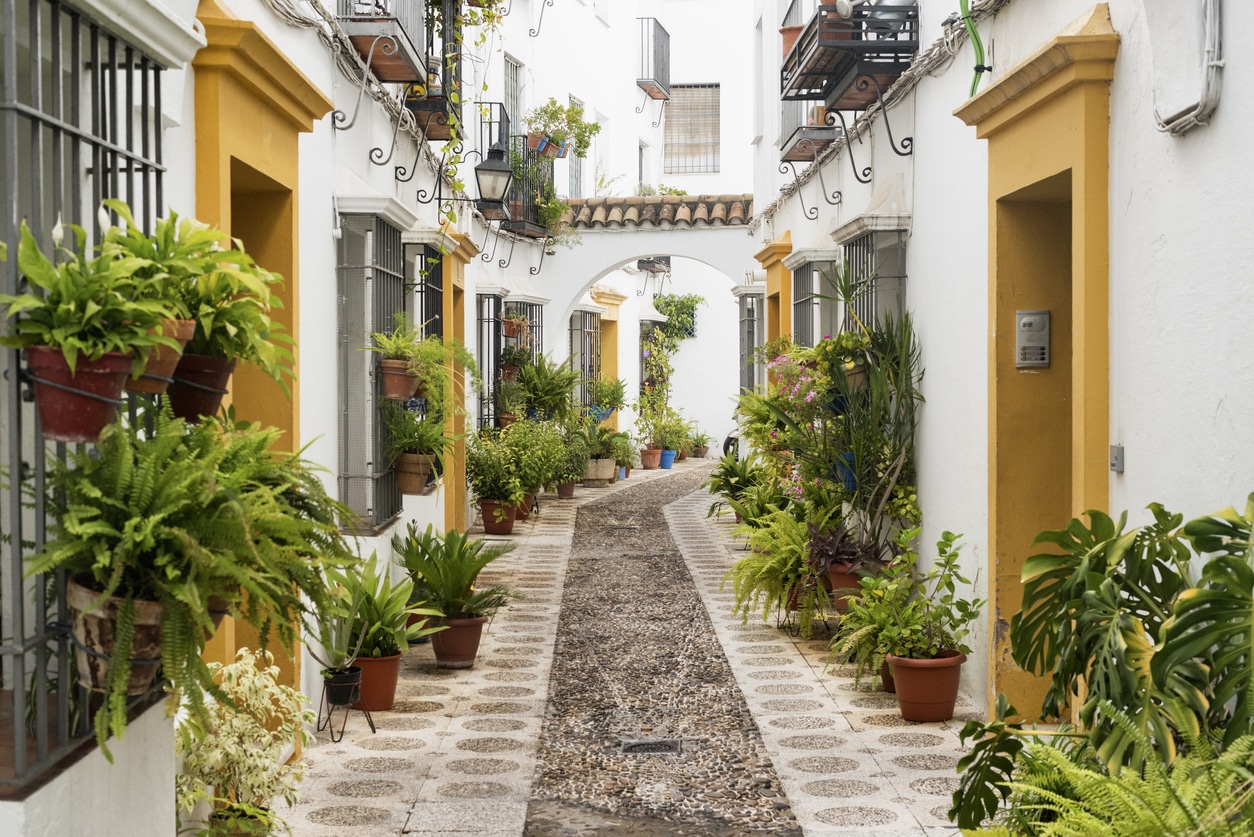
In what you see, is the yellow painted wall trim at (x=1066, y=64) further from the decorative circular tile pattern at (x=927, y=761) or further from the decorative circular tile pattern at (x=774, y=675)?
the decorative circular tile pattern at (x=774, y=675)

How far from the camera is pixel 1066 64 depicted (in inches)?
185

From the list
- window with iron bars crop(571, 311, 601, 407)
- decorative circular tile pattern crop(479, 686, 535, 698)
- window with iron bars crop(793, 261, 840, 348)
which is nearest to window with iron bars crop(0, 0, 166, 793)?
decorative circular tile pattern crop(479, 686, 535, 698)

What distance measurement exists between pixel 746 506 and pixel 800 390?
8.37 ft

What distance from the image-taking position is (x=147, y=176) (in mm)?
3430

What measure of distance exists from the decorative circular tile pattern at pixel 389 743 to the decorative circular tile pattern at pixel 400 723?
0.41 ft

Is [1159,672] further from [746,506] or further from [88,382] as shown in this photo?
[746,506]

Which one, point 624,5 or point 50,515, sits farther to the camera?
point 624,5

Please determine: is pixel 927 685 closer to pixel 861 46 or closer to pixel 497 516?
pixel 861 46

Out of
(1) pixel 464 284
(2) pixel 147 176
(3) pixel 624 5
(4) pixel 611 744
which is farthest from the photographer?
(3) pixel 624 5

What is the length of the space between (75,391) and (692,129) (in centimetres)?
2374

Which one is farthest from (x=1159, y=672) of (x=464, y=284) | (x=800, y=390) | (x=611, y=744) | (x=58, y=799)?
(x=464, y=284)

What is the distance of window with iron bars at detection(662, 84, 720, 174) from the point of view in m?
25.5

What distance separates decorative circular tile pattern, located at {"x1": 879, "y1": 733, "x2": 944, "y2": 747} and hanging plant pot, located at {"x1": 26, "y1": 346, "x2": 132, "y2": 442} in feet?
13.9

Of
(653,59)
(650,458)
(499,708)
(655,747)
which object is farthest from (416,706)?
(653,59)
